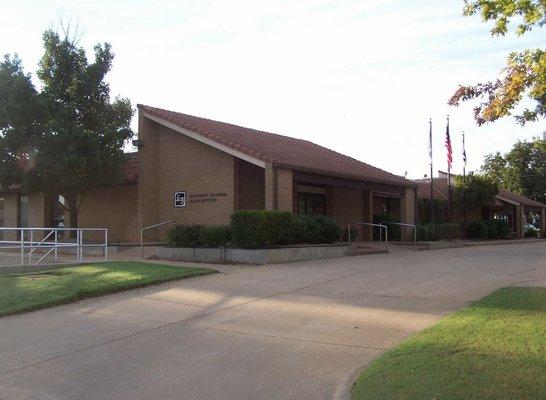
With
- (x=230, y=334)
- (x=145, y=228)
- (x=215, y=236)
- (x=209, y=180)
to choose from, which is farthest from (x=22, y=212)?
(x=230, y=334)

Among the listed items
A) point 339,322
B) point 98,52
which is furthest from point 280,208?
point 339,322

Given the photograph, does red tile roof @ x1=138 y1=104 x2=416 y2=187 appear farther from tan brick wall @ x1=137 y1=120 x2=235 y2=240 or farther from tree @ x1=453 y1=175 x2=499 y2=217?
tree @ x1=453 y1=175 x2=499 y2=217

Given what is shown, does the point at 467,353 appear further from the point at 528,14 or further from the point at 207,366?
the point at 528,14

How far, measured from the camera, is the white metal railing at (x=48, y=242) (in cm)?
1600

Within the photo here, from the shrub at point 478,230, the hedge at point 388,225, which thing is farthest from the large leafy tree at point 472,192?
the hedge at point 388,225

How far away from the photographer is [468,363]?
17.9 ft

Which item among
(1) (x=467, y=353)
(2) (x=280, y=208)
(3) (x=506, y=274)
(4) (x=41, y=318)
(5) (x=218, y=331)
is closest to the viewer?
(1) (x=467, y=353)

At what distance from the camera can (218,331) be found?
26.9ft

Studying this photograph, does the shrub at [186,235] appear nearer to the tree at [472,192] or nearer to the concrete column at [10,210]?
the concrete column at [10,210]

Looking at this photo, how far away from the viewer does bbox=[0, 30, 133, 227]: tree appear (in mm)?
19531

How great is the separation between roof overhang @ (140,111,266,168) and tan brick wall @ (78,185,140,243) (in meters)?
2.98

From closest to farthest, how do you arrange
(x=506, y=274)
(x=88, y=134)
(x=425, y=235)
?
(x=506, y=274) < (x=88, y=134) < (x=425, y=235)

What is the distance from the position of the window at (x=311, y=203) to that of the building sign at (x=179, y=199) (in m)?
4.90

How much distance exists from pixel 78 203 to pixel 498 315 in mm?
20084
